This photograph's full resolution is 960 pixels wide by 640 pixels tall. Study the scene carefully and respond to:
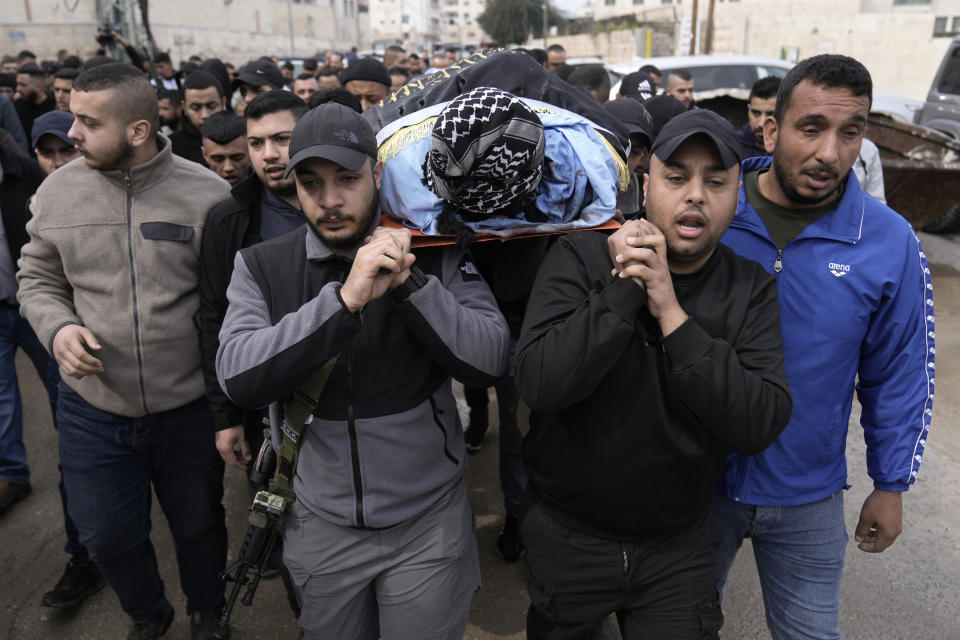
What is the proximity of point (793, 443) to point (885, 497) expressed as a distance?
328 millimetres

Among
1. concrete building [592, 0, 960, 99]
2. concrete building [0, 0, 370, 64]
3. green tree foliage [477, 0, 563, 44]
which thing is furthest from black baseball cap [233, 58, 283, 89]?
green tree foliage [477, 0, 563, 44]

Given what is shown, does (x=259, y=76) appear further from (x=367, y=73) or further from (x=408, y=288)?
(x=408, y=288)

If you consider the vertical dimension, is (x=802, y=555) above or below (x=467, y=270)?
below

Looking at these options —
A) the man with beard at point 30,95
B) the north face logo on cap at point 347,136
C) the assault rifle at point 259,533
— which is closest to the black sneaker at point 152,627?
the assault rifle at point 259,533

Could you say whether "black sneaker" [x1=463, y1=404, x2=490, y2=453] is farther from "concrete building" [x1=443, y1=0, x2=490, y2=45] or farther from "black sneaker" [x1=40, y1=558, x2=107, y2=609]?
"concrete building" [x1=443, y1=0, x2=490, y2=45]

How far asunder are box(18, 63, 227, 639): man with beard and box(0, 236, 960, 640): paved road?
58 cm

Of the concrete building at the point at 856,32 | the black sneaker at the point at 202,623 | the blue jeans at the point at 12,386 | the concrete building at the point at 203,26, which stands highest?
the concrete building at the point at 203,26

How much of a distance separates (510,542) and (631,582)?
4.85ft

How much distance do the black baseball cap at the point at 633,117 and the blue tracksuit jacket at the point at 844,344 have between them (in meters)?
1.64

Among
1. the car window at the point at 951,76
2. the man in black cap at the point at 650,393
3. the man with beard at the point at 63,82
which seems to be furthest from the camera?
the car window at the point at 951,76

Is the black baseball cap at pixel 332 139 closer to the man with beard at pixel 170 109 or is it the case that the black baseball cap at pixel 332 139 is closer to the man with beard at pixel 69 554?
the man with beard at pixel 69 554

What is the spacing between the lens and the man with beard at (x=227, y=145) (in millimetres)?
3279

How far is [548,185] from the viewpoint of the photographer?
1.98m

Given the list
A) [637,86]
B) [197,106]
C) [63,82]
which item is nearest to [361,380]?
[197,106]
